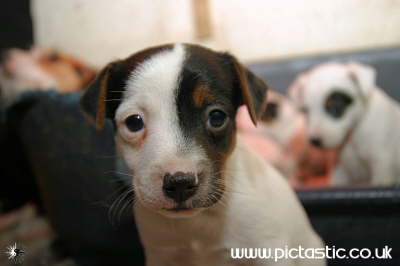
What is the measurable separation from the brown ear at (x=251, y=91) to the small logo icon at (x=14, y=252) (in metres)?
0.76

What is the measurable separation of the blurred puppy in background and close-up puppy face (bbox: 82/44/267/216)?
1.71 m

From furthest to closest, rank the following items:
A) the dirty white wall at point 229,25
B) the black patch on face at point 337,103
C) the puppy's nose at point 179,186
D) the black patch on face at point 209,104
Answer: the black patch on face at point 337,103 < the dirty white wall at point 229,25 < the black patch on face at point 209,104 < the puppy's nose at point 179,186

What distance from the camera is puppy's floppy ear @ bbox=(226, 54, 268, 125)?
1291 mm

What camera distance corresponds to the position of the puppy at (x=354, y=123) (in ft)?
8.87

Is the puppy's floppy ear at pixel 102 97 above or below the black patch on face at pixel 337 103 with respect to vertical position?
below

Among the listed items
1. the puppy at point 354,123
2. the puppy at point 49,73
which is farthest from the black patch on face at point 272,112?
the puppy at point 49,73

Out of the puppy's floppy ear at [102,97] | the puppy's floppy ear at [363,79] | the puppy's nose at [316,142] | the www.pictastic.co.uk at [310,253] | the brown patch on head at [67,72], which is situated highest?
the brown patch on head at [67,72]

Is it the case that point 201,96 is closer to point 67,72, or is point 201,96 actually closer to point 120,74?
point 120,74

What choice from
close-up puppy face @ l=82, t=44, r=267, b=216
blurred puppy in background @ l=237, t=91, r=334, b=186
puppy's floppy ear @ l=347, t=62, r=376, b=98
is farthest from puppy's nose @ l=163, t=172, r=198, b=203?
puppy's floppy ear @ l=347, t=62, r=376, b=98

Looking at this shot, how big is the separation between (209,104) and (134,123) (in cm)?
23

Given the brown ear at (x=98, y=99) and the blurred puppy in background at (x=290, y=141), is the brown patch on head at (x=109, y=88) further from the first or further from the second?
the blurred puppy in background at (x=290, y=141)

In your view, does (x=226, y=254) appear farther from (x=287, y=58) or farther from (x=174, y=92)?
(x=287, y=58)

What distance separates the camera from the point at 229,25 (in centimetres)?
220

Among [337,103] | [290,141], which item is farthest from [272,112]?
[337,103]
